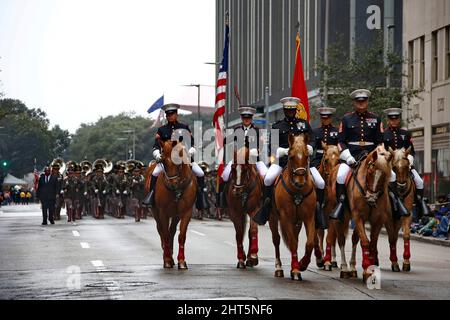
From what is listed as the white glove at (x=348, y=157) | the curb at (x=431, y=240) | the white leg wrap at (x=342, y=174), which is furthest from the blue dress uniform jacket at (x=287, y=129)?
the curb at (x=431, y=240)

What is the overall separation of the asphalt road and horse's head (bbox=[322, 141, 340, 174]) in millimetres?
1778

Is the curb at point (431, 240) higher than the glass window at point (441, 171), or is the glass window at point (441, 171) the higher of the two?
the glass window at point (441, 171)

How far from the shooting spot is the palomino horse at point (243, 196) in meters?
18.6

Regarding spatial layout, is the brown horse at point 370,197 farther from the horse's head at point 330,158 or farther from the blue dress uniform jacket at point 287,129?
the horse's head at point 330,158

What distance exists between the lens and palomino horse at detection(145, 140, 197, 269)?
1847 centimetres

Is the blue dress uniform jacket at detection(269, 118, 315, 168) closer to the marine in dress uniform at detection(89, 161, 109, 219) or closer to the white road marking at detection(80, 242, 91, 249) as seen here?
the white road marking at detection(80, 242, 91, 249)

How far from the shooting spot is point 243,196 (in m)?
18.9

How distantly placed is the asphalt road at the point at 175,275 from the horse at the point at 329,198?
36cm

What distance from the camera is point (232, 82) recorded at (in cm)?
10519

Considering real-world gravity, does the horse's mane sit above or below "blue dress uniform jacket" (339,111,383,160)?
below

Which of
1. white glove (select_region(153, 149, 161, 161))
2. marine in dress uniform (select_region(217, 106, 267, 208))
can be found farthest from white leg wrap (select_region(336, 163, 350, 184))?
white glove (select_region(153, 149, 161, 161))

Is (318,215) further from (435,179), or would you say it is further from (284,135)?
Answer: (435,179)
